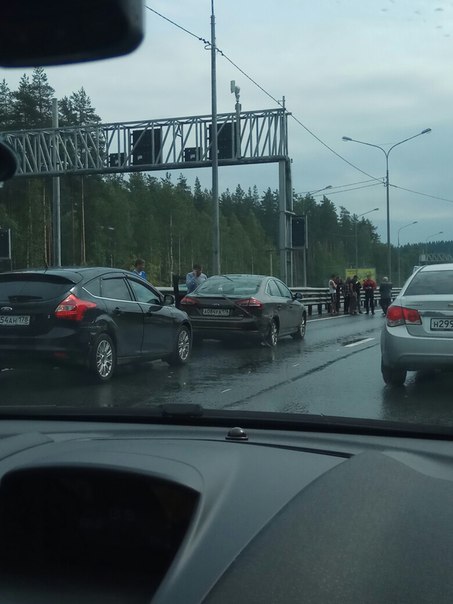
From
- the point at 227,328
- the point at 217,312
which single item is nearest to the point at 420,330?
the point at 227,328

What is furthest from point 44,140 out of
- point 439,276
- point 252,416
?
point 252,416

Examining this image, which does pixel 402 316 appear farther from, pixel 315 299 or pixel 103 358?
pixel 315 299

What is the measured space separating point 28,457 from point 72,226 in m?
65.2

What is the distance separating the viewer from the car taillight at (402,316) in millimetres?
10406

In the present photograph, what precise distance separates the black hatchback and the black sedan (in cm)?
447

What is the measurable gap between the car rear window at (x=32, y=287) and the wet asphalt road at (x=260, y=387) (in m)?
1.01

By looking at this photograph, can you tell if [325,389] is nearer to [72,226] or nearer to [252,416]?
[252,416]

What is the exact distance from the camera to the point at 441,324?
10.3m

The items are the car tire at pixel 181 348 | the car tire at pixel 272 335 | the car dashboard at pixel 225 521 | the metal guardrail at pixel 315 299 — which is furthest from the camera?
the metal guardrail at pixel 315 299

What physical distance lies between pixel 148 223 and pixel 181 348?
263 feet

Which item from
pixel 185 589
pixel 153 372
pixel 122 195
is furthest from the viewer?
pixel 122 195

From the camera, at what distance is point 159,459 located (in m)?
2.71

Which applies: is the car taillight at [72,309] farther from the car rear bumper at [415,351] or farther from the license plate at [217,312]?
the license plate at [217,312]

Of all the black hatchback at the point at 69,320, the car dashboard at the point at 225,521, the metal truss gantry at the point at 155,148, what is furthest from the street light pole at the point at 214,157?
the car dashboard at the point at 225,521
